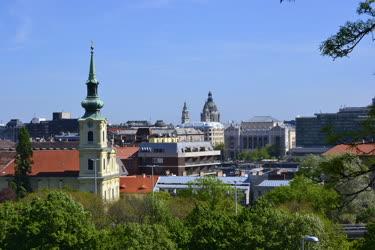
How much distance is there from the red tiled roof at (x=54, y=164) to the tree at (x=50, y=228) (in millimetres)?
46859

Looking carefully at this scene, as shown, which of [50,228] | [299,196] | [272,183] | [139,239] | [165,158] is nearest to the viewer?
[139,239]

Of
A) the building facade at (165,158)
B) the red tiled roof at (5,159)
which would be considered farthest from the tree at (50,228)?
the building facade at (165,158)

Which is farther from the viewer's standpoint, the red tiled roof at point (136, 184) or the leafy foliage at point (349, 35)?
the red tiled roof at point (136, 184)

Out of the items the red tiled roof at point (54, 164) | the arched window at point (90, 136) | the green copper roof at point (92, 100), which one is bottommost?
the red tiled roof at point (54, 164)

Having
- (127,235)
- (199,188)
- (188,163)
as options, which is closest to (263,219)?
(127,235)

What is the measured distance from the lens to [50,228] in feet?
129

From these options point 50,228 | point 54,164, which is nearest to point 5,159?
point 54,164

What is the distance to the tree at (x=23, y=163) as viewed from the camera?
87438mm

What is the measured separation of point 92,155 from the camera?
277ft

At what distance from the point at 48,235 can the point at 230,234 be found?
10225 mm

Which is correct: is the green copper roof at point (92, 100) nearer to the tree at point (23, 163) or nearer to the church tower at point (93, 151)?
the church tower at point (93, 151)

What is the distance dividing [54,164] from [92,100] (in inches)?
430

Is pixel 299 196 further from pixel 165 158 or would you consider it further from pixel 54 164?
pixel 165 158

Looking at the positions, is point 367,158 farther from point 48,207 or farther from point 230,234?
point 48,207
